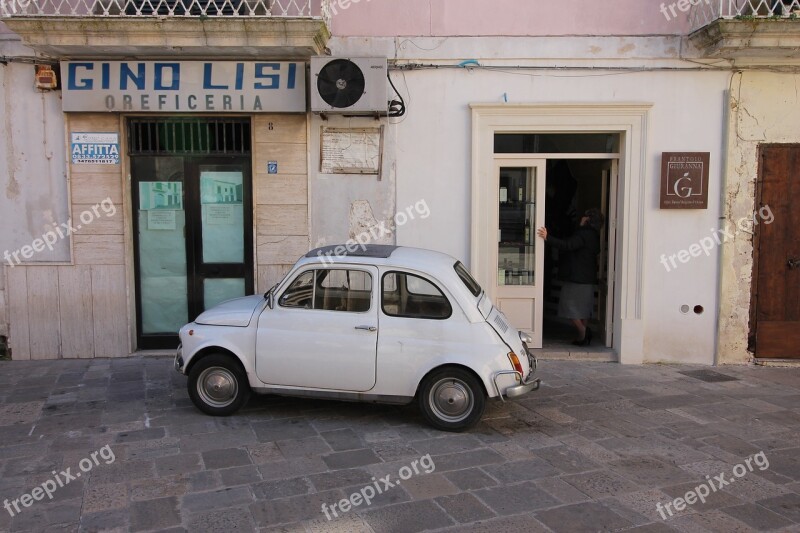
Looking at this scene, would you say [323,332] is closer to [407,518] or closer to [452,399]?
[452,399]

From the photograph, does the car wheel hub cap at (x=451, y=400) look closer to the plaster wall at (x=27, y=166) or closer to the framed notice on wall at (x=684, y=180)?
the framed notice on wall at (x=684, y=180)

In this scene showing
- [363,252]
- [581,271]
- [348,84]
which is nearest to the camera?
[363,252]

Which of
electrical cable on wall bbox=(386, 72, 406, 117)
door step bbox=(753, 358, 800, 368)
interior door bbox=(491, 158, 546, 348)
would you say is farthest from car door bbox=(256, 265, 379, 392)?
door step bbox=(753, 358, 800, 368)

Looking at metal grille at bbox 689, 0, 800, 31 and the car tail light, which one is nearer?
the car tail light

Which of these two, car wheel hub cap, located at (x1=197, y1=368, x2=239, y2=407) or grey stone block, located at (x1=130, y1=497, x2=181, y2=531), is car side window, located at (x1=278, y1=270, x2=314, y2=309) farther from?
grey stone block, located at (x1=130, y1=497, x2=181, y2=531)

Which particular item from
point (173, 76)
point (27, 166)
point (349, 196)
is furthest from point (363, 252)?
point (27, 166)

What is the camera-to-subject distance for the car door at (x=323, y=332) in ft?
18.4

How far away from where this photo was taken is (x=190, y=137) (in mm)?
8297

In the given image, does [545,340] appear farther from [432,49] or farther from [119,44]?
[119,44]

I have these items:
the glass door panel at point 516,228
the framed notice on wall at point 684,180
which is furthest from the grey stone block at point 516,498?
the framed notice on wall at point 684,180

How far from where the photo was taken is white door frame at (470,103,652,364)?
809 cm

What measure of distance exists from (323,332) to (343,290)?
0.42 meters

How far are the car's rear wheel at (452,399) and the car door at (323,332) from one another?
0.52 metres

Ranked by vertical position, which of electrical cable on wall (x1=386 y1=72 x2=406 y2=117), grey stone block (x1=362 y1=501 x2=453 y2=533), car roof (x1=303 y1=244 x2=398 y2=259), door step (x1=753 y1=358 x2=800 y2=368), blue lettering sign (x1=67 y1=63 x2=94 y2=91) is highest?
blue lettering sign (x1=67 y1=63 x2=94 y2=91)
